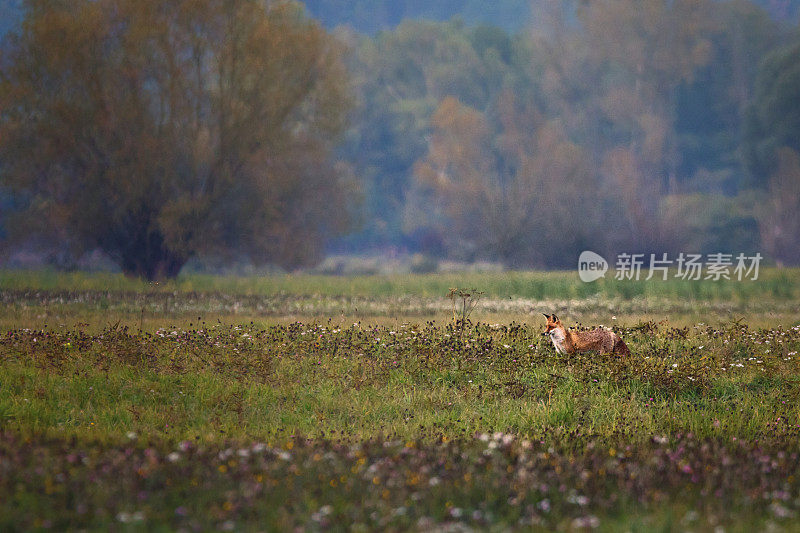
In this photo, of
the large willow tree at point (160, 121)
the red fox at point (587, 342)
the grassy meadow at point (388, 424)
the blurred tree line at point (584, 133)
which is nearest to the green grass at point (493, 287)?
the large willow tree at point (160, 121)

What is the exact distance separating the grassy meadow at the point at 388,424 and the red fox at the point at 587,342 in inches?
9.8

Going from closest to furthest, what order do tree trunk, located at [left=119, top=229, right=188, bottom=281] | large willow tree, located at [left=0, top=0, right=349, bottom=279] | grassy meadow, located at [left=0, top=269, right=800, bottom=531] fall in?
grassy meadow, located at [left=0, top=269, right=800, bottom=531], large willow tree, located at [left=0, top=0, right=349, bottom=279], tree trunk, located at [left=119, top=229, right=188, bottom=281]

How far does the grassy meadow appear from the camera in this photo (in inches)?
222

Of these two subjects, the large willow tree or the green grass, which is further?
the large willow tree

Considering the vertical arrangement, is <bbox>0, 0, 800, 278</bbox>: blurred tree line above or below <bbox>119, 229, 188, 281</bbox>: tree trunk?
above

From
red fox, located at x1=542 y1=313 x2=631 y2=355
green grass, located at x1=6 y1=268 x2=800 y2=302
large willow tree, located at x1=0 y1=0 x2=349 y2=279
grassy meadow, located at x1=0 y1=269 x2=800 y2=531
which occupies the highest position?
large willow tree, located at x1=0 y1=0 x2=349 y2=279

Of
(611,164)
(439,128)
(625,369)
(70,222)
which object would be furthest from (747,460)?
(611,164)

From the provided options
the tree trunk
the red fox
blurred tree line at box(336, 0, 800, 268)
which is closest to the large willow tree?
the tree trunk

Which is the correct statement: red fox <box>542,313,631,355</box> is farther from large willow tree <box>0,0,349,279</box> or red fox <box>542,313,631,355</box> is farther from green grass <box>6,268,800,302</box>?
large willow tree <box>0,0,349,279</box>

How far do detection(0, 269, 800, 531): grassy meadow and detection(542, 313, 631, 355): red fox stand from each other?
250mm

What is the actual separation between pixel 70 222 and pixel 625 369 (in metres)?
20.7

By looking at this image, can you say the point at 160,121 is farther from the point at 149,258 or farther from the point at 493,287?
the point at 493,287

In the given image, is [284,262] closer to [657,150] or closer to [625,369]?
[625,369]

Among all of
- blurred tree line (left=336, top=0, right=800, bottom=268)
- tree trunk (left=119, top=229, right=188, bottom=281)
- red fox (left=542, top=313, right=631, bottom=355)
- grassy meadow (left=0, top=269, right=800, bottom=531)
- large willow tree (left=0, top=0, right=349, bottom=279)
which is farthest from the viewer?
blurred tree line (left=336, top=0, right=800, bottom=268)
